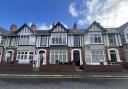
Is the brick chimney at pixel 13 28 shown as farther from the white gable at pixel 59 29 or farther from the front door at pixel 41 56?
the white gable at pixel 59 29

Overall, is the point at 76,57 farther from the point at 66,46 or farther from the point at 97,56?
the point at 97,56

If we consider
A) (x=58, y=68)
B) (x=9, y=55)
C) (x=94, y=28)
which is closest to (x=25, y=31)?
(x=9, y=55)

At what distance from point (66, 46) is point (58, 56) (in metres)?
2.72

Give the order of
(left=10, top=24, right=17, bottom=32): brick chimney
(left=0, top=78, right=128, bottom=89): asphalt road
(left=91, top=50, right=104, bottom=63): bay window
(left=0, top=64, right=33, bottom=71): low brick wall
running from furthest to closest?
(left=10, top=24, right=17, bottom=32): brick chimney
(left=91, top=50, right=104, bottom=63): bay window
(left=0, top=64, right=33, bottom=71): low brick wall
(left=0, top=78, right=128, bottom=89): asphalt road

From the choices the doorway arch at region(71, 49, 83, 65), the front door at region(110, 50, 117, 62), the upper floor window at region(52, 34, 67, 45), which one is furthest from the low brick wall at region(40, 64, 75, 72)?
the front door at region(110, 50, 117, 62)

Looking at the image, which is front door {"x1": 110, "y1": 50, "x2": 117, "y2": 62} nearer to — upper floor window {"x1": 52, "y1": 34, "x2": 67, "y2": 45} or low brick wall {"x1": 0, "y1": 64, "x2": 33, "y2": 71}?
upper floor window {"x1": 52, "y1": 34, "x2": 67, "y2": 45}

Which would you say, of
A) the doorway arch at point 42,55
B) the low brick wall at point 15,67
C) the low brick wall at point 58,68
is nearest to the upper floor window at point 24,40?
the doorway arch at point 42,55

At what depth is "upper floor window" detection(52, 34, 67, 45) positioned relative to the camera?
2521 centimetres

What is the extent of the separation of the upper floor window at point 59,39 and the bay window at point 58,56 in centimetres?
175

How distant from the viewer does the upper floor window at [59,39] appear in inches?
992

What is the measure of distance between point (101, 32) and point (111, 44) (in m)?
3.33

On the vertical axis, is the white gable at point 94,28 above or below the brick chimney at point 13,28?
below

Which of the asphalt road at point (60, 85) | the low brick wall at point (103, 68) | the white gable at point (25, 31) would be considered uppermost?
the white gable at point (25, 31)

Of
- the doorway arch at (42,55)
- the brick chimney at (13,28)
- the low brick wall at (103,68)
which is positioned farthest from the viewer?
the brick chimney at (13,28)
